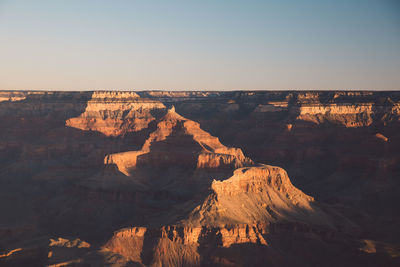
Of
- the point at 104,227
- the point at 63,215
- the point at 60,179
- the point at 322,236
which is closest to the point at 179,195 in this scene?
the point at 104,227

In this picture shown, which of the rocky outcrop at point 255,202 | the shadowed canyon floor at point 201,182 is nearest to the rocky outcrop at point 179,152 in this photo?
the shadowed canyon floor at point 201,182

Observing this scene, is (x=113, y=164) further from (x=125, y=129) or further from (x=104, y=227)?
(x=125, y=129)

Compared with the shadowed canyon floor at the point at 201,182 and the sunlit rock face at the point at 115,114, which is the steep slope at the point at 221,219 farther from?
the sunlit rock face at the point at 115,114

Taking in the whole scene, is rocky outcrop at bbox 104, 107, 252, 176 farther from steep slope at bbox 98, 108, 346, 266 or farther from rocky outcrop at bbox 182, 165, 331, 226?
rocky outcrop at bbox 182, 165, 331, 226

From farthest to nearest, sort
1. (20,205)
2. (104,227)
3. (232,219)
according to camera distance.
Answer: (20,205) < (104,227) < (232,219)

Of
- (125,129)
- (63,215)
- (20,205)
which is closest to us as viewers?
(63,215)

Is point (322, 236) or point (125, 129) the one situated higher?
point (125, 129)

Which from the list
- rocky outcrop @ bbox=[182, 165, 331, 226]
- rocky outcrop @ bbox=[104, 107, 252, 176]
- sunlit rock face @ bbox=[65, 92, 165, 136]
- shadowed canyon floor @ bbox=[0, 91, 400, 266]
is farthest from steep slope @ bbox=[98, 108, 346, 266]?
sunlit rock face @ bbox=[65, 92, 165, 136]

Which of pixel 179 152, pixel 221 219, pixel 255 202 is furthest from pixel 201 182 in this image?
pixel 221 219
